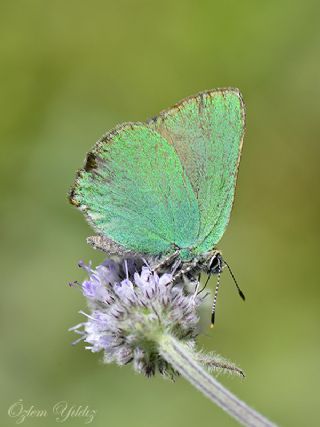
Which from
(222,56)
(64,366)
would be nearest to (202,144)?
(64,366)

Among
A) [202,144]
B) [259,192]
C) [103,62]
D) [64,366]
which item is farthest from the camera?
[103,62]

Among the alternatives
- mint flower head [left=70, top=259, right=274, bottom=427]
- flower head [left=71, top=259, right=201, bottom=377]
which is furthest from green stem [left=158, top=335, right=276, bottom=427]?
flower head [left=71, top=259, right=201, bottom=377]

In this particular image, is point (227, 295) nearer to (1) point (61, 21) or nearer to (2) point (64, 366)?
(2) point (64, 366)

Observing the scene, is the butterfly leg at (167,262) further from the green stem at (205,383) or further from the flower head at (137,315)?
the green stem at (205,383)

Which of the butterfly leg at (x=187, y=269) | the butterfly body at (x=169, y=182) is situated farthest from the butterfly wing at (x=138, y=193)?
the butterfly leg at (x=187, y=269)

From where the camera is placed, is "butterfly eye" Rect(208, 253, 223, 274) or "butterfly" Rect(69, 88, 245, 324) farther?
"butterfly eye" Rect(208, 253, 223, 274)

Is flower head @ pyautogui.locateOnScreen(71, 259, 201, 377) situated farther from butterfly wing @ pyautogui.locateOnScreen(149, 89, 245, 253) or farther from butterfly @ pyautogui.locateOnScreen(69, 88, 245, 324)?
butterfly wing @ pyautogui.locateOnScreen(149, 89, 245, 253)
